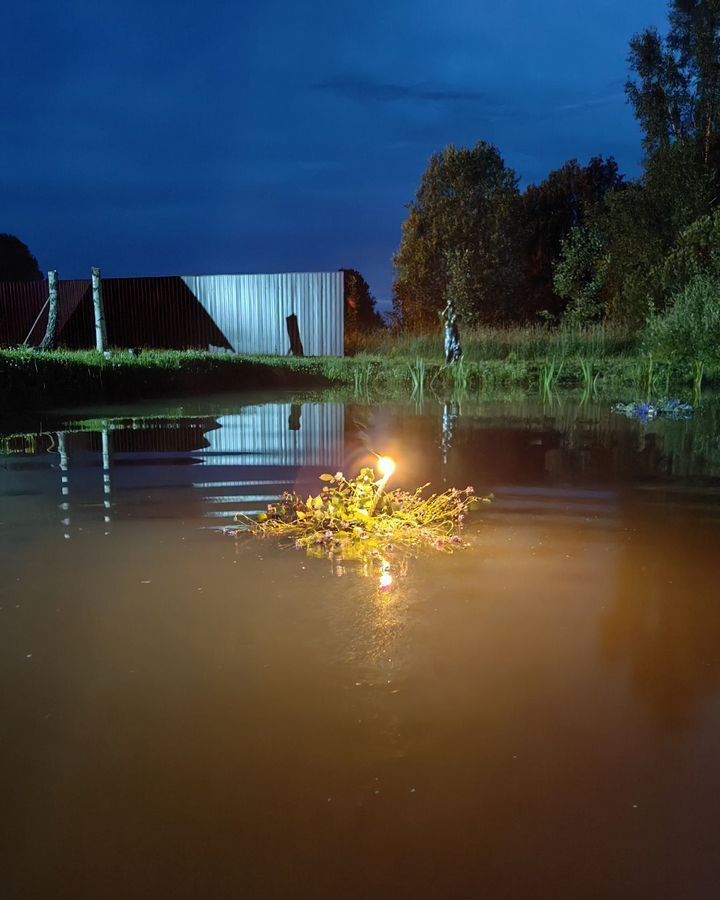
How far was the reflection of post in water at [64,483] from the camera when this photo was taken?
397 centimetres

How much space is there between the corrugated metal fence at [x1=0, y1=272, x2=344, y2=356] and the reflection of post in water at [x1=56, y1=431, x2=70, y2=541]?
14.0 m

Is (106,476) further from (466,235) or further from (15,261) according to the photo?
(15,261)

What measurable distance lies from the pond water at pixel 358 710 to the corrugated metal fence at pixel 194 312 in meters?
17.0

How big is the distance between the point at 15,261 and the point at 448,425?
3647 cm

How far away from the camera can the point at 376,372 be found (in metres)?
15.6

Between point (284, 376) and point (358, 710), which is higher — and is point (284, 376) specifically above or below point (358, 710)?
above

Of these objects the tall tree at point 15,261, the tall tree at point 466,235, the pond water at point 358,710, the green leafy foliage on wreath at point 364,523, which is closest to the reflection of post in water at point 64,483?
the pond water at point 358,710

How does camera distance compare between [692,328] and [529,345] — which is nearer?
[692,328]

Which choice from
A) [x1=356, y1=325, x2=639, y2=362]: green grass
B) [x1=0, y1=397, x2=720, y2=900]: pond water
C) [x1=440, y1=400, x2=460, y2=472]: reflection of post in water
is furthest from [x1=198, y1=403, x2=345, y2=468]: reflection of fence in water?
[x1=356, y1=325, x2=639, y2=362]: green grass

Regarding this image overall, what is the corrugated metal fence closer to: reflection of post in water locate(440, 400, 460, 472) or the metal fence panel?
the metal fence panel

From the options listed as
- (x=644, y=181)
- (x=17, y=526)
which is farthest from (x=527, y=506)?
(x=644, y=181)

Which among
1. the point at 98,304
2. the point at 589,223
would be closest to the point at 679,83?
the point at 589,223

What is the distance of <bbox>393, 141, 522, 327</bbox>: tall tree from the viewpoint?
26672mm

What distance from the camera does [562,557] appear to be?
334 centimetres
